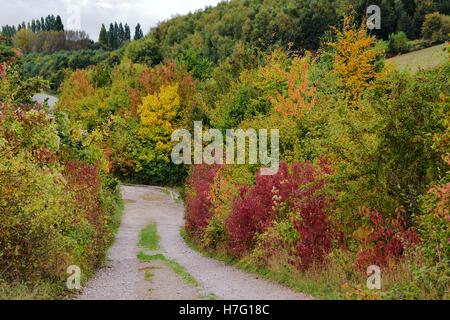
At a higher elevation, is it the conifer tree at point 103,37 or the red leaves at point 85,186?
the conifer tree at point 103,37

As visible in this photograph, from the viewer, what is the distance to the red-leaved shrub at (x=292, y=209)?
1382 centimetres

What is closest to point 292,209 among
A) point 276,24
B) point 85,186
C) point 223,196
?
point 223,196

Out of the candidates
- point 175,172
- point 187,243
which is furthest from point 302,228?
point 175,172

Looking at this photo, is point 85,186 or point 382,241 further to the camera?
point 85,186

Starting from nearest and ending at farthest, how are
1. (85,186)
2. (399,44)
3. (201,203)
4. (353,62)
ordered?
(85,186) → (201,203) → (353,62) → (399,44)

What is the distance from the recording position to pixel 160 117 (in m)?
55.2

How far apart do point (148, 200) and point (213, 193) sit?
2741 centimetres

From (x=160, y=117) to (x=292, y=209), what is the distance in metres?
40.9

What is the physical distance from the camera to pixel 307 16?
275ft

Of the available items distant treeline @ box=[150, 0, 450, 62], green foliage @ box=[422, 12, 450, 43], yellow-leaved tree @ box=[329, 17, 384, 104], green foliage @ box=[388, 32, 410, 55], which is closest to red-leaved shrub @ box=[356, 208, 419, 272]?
yellow-leaved tree @ box=[329, 17, 384, 104]

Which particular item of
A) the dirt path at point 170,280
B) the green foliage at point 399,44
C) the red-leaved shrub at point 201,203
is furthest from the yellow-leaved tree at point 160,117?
the green foliage at point 399,44

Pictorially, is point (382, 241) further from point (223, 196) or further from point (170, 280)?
point (223, 196)

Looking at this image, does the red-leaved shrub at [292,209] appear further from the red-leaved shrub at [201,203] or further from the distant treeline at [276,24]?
the distant treeline at [276,24]

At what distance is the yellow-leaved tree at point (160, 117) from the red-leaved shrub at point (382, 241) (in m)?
43.5
